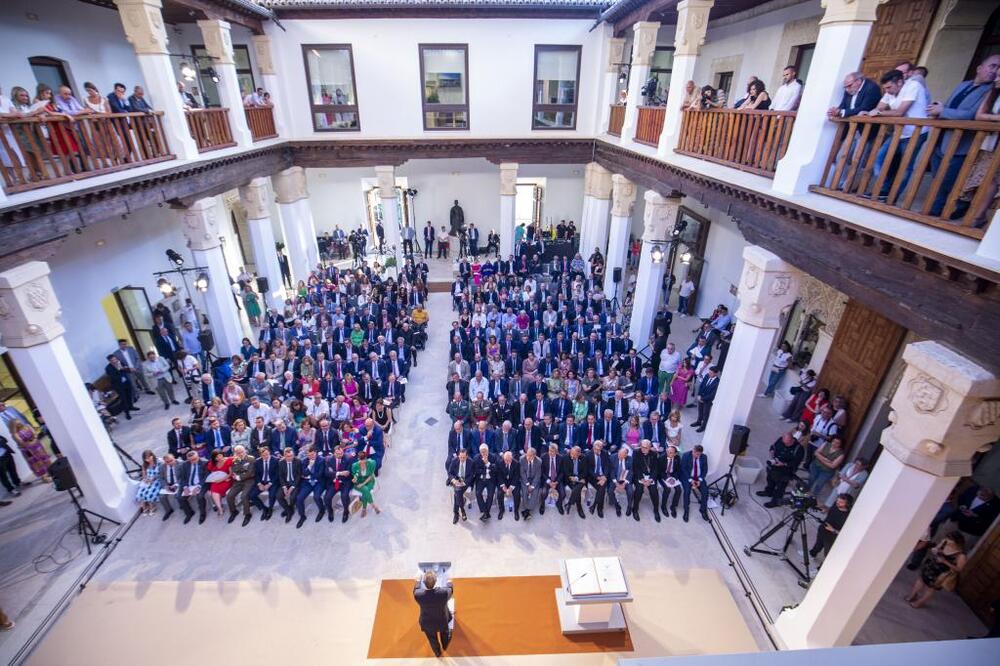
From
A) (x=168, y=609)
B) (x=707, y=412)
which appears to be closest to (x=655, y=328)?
(x=707, y=412)

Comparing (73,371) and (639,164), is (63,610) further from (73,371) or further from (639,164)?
(639,164)

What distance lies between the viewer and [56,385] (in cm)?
671

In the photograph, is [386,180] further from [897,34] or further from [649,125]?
[897,34]

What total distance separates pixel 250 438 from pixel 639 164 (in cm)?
1016

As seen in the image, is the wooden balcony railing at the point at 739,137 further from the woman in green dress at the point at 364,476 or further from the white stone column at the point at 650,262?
the woman in green dress at the point at 364,476

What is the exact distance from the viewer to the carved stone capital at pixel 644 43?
36.0 ft

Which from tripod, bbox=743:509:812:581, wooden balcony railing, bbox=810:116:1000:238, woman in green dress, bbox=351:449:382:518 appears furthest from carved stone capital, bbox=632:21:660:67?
woman in green dress, bbox=351:449:382:518

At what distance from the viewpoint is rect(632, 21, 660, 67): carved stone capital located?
10986 mm

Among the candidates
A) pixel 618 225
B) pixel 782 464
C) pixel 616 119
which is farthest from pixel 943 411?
pixel 616 119

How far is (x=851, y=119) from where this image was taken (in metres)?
5.25

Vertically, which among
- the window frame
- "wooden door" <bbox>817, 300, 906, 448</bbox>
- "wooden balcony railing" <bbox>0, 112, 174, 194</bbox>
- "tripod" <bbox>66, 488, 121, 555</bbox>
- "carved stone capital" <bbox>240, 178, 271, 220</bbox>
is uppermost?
the window frame

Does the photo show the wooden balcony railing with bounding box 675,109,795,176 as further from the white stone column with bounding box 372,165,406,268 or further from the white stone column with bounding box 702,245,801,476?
the white stone column with bounding box 372,165,406,268

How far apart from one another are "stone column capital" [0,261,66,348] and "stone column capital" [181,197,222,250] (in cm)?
395

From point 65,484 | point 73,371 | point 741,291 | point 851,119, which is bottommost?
point 65,484
